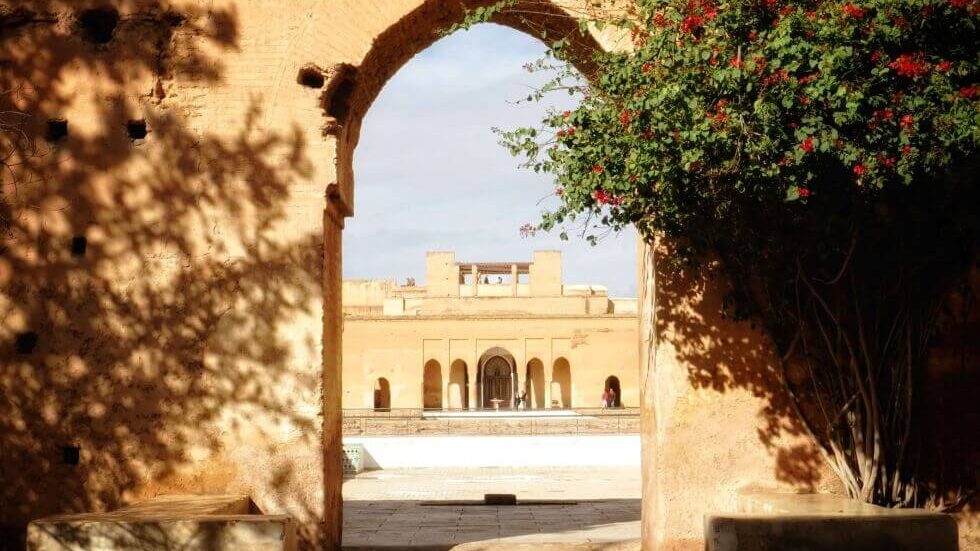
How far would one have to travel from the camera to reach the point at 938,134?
4863 millimetres

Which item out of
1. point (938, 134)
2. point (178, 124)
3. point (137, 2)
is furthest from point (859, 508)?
point (137, 2)

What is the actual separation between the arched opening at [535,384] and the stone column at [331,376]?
3456 centimetres

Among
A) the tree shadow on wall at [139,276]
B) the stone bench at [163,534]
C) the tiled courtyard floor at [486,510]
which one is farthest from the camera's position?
the tiled courtyard floor at [486,510]

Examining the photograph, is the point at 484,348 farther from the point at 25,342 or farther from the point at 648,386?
the point at 25,342

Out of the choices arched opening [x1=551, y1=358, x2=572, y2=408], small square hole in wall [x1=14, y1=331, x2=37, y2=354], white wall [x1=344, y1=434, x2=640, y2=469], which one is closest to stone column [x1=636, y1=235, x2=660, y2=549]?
small square hole in wall [x1=14, y1=331, x2=37, y2=354]

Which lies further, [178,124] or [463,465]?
[463,465]

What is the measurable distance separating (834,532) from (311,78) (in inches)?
167

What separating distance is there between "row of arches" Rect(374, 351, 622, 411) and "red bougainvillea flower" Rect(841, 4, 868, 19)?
35549 mm

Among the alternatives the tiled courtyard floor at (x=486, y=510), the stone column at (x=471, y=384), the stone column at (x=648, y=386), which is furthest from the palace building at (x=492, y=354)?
the stone column at (x=648, y=386)

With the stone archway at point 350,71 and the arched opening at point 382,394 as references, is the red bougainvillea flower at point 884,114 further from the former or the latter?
the arched opening at point 382,394

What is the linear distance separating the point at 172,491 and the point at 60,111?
2.59 metres

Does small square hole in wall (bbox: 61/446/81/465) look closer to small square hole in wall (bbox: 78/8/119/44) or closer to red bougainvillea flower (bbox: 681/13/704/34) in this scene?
small square hole in wall (bbox: 78/8/119/44)

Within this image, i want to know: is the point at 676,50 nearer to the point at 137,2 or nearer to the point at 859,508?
the point at 859,508

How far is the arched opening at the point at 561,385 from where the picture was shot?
40.9 meters
